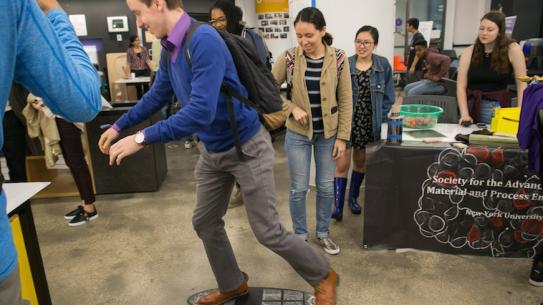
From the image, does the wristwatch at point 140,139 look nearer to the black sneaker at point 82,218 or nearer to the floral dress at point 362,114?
the floral dress at point 362,114

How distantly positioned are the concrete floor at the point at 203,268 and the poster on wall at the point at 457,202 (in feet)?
0.39

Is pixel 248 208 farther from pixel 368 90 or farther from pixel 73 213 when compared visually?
pixel 73 213

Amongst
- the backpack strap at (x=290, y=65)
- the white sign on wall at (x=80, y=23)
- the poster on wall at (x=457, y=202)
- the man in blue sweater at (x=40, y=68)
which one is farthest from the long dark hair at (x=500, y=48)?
the white sign on wall at (x=80, y=23)

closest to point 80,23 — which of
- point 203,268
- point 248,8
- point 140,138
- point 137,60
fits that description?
point 137,60

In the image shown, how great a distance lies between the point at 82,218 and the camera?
11.3ft

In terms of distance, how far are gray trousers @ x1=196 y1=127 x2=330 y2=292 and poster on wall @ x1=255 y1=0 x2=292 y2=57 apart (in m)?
4.77

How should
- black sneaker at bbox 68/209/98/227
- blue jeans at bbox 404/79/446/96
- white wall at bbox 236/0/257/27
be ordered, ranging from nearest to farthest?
black sneaker at bbox 68/209/98/227 → blue jeans at bbox 404/79/446/96 → white wall at bbox 236/0/257/27

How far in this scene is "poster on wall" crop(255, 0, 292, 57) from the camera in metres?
6.40

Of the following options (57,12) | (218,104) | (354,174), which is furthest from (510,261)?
(57,12)

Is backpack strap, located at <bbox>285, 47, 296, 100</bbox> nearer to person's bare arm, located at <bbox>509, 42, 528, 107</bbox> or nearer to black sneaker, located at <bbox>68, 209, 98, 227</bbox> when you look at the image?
person's bare arm, located at <bbox>509, 42, 528, 107</bbox>

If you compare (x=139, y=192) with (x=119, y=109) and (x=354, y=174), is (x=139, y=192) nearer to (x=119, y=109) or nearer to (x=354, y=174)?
(x=119, y=109)

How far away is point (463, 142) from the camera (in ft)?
8.34

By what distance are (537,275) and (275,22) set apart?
511cm

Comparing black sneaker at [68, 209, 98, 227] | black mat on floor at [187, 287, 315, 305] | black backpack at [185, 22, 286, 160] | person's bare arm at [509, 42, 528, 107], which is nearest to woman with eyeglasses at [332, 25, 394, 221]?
person's bare arm at [509, 42, 528, 107]
